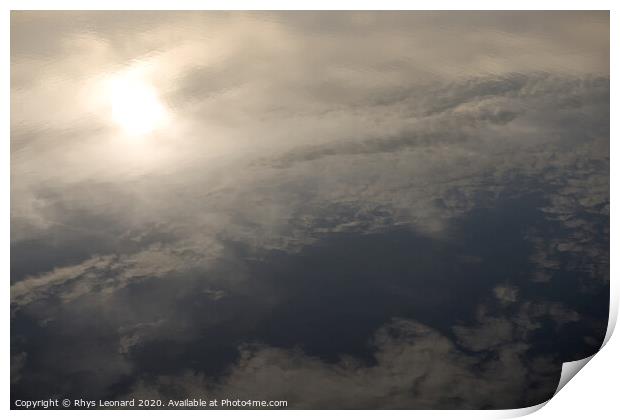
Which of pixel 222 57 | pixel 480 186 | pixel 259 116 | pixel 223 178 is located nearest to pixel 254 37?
pixel 222 57

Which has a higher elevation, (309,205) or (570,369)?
(309,205)

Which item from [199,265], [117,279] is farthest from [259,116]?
[117,279]

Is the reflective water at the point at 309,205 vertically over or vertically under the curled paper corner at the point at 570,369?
over

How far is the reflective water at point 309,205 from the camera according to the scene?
8.06 feet

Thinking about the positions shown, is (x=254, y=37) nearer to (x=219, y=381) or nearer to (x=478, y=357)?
(x=219, y=381)

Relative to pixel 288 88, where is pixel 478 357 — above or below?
below

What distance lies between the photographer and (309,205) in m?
2.50

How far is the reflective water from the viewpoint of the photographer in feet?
8.06

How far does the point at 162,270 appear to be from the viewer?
8.13 feet

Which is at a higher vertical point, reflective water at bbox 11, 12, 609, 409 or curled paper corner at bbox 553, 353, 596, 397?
reflective water at bbox 11, 12, 609, 409

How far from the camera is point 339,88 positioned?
2.49m

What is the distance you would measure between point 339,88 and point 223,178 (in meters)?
0.60
